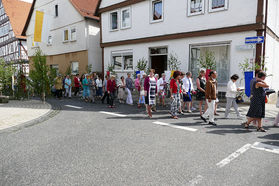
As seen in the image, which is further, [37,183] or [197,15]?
[197,15]

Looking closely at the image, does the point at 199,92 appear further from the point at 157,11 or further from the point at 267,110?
the point at 157,11

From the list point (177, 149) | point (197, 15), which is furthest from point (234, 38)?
point (177, 149)

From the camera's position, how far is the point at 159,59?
1578 centimetres

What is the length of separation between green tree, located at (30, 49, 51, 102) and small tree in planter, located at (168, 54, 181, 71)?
23.9ft

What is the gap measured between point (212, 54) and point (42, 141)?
34.2ft

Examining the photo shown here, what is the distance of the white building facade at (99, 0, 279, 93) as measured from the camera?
11.1 meters

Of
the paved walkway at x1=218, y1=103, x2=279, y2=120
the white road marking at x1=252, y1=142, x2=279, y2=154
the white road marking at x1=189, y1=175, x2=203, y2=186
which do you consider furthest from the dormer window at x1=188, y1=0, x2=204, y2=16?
the white road marking at x1=189, y1=175, x2=203, y2=186

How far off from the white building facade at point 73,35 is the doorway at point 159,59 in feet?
23.3

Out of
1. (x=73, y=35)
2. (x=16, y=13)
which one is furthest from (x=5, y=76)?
(x=16, y=13)

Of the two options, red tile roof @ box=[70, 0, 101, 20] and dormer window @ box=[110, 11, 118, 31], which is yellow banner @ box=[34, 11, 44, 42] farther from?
dormer window @ box=[110, 11, 118, 31]

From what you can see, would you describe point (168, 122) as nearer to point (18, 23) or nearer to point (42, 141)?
point (42, 141)

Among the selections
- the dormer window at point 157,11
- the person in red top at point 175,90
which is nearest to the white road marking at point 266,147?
the person in red top at point 175,90

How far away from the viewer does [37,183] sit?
11.0ft

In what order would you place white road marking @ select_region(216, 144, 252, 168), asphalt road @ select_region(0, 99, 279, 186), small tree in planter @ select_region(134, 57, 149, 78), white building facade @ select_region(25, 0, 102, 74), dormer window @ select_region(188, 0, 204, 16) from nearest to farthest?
asphalt road @ select_region(0, 99, 279, 186) < white road marking @ select_region(216, 144, 252, 168) < dormer window @ select_region(188, 0, 204, 16) < small tree in planter @ select_region(134, 57, 149, 78) < white building facade @ select_region(25, 0, 102, 74)
